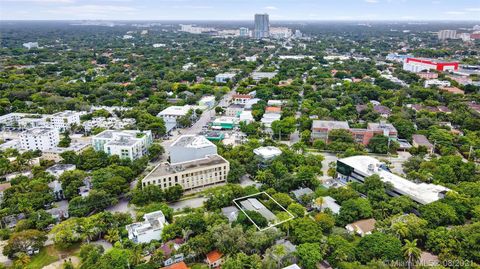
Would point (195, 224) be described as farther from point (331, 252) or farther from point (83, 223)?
point (331, 252)

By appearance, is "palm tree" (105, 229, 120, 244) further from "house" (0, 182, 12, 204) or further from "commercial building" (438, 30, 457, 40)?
"commercial building" (438, 30, 457, 40)

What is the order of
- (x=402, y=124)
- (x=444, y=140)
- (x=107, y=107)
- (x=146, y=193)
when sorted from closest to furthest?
(x=146, y=193), (x=444, y=140), (x=402, y=124), (x=107, y=107)

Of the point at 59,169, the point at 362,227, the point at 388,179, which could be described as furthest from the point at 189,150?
the point at 388,179

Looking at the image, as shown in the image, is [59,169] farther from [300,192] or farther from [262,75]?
[262,75]

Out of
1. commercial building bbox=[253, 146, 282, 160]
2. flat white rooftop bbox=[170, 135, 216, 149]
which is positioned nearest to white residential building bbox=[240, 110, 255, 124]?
commercial building bbox=[253, 146, 282, 160]

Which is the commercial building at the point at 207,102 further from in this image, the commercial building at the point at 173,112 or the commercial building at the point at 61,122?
the commercial building at the point at 61,122

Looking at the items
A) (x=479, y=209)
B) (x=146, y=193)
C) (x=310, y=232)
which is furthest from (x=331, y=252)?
(x=146, y=193)
